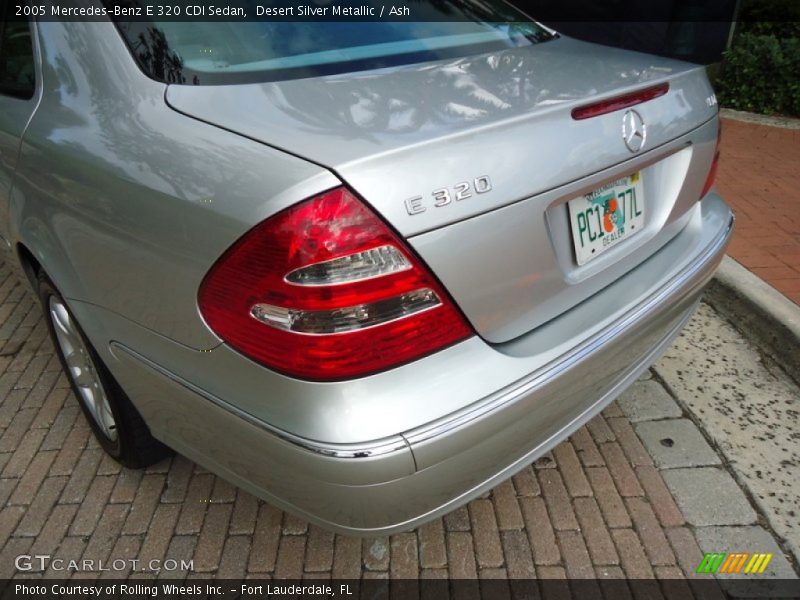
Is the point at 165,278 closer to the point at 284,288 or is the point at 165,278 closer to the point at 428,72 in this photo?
the point at 284,288

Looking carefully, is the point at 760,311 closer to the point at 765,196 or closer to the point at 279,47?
the point at 765,196

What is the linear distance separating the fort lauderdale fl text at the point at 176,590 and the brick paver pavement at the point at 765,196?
2.54 meters

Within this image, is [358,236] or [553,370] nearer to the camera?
[358,236]

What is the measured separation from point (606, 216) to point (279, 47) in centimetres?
97

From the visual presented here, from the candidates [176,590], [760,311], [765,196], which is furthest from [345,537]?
[765,196]

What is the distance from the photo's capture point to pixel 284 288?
132 cm

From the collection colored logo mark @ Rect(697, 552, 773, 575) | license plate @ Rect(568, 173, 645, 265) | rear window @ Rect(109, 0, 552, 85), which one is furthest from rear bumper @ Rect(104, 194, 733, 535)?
rear window @ Rect(109, 0, 552, 85)

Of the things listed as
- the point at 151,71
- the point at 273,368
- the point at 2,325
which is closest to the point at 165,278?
the point at 273,368

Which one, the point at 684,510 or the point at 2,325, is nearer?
the point at 684,510

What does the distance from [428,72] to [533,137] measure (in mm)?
→ 393

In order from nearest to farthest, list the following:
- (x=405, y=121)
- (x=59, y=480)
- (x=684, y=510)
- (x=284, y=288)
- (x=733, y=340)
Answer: (x=284, y=288), (x=405, y=121), (x=684, y=510), (x=59, y=480), (x=733, y=340)

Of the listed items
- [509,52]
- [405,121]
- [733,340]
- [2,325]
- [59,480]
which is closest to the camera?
[405,121]

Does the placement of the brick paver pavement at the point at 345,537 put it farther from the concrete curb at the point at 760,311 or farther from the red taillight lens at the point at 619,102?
the red taillight lens at the point at 619,102

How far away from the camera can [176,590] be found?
6.30ft
